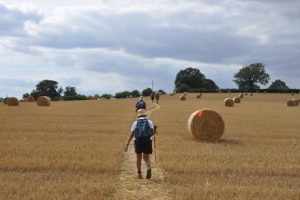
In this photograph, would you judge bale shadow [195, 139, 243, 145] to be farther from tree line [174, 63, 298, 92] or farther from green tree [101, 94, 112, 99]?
tree line [174, 63, 298, 92]

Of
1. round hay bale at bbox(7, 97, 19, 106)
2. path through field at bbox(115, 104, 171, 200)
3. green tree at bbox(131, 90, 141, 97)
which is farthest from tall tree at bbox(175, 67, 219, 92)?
path through field at bbox(115, 104, 171, 200)

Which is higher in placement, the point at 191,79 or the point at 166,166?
the point at 191,79

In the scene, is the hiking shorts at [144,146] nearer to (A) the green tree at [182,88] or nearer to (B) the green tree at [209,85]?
(A) the green tree at [182,88]

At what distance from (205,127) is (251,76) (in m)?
145

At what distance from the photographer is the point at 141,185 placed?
11195 mm

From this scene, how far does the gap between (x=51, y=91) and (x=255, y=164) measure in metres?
137

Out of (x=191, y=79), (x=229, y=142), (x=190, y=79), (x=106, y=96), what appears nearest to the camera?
(x=229, y=142)

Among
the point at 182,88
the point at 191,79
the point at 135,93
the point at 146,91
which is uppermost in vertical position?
the point at 191,79

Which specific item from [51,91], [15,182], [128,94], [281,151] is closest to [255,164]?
[281,151]

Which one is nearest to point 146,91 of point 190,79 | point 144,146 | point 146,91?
point 146,91

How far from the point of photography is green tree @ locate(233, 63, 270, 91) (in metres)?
160

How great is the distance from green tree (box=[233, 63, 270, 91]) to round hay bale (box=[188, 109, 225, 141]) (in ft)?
468

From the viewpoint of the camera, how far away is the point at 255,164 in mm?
13633

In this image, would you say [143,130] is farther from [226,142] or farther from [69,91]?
[69,91]
